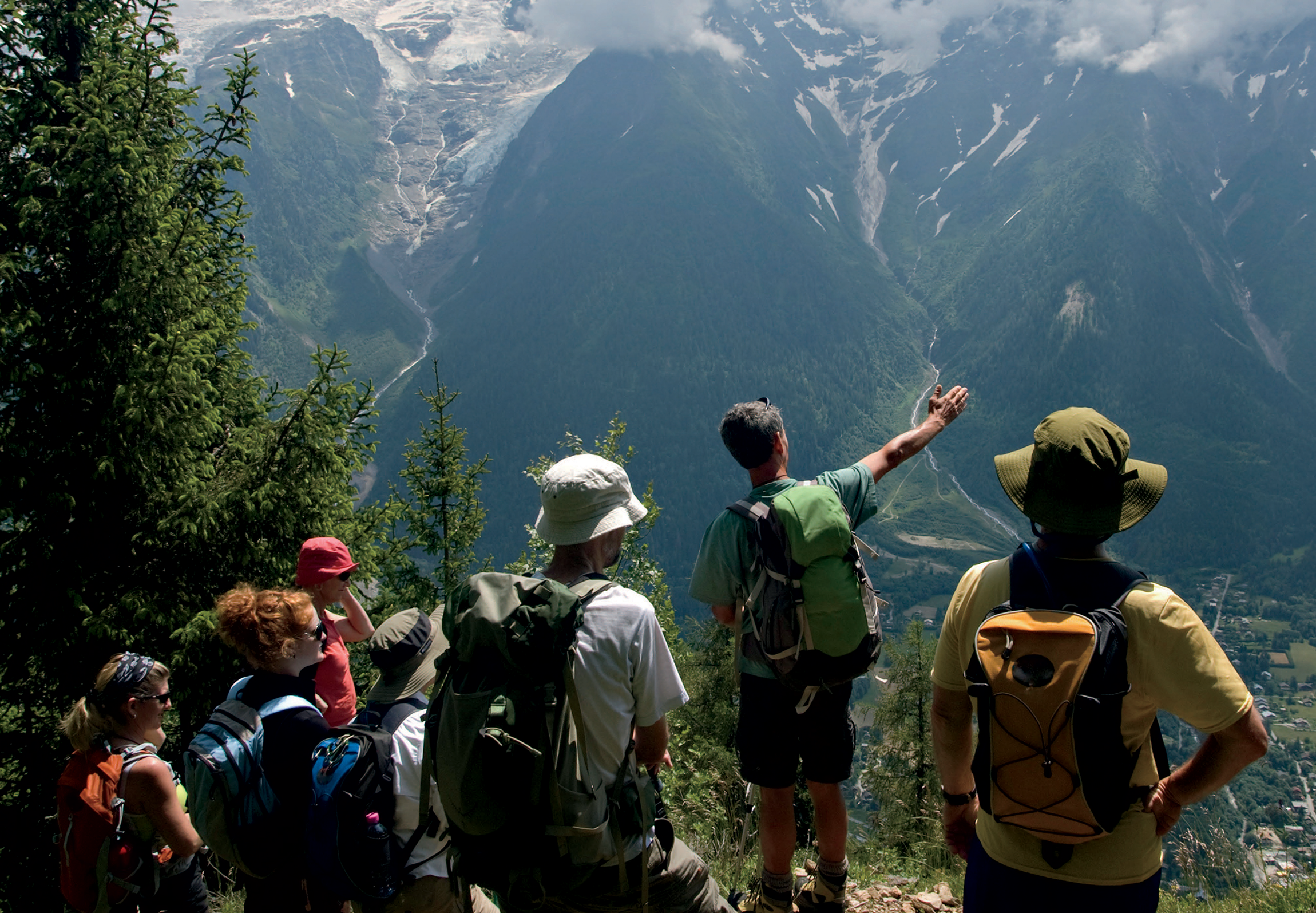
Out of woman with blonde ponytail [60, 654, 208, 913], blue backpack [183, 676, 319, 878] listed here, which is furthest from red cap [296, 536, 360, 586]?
blue backpack [183, 676, 319, 878]

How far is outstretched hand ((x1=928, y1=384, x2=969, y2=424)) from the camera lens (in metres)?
4.25

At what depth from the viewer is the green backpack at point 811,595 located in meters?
3.49

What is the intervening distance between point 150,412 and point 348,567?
5.12 meters

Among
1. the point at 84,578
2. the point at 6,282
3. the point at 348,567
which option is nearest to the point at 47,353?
the point at 6,282

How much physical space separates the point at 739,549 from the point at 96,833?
3.33 metres

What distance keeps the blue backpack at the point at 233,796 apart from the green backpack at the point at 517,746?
1144mm

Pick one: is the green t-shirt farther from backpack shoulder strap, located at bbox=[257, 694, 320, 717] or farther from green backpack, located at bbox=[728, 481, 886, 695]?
backpack shoulder strap, located at bbox=[257, 694, 320, 717]

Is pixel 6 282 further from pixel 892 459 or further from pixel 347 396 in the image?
pixel 892 459

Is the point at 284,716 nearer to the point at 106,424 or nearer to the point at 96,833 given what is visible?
the point at 96,833

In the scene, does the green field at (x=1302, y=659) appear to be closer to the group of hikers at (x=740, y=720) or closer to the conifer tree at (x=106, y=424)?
the conifer tree at (x=106, y=424)

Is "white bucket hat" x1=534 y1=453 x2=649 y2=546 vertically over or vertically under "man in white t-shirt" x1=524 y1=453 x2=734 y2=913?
over

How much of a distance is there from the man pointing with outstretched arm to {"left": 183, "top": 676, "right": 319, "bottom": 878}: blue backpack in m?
2.05

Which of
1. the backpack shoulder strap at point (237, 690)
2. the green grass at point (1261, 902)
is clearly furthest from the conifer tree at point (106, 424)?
the green grass at point (1261, 902)

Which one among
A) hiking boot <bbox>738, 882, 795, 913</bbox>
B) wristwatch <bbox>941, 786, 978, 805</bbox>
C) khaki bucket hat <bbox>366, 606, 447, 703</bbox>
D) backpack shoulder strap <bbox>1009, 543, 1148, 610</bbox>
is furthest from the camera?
hiking boot <bbox>738, 882, 795, 913</bbox>
